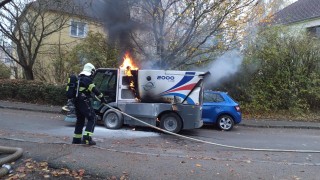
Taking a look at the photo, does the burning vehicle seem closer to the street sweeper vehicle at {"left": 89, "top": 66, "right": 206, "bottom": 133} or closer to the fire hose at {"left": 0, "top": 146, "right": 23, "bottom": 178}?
the street sweeper vehicle at {"left": 89, "top": 66, "right": 206, "bottom": 133}

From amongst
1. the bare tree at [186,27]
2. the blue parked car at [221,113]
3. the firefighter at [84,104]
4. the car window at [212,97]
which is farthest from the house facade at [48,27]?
the firefighter at [84,104]

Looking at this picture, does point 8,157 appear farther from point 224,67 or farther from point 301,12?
point 301,12

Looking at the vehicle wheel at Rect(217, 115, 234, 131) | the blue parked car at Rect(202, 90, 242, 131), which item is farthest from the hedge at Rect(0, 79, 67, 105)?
the vehicle wheel at Rect(217, 115, 234, 131)

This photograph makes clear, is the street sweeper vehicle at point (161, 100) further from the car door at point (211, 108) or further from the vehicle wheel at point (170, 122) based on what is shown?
the car door at point (211, 108)

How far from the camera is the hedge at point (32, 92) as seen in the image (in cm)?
1794

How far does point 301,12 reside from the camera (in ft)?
101

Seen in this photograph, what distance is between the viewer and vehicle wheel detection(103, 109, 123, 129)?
11.1 metres

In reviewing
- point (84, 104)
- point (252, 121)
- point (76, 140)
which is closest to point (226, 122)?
point (252, 121)

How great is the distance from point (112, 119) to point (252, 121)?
22.9 ft

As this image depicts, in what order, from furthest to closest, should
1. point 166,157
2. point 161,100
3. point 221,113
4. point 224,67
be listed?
point 224,67 → point 221,113 → point 161,100 → point 166,157

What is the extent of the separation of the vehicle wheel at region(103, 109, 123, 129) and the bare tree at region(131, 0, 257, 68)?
4.19 m

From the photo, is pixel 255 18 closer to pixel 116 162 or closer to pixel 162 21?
pixel 162 21

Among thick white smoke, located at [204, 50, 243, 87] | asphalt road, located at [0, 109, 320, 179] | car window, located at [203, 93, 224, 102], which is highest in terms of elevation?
thick white smoke, located at [204, 50, 243, 87]

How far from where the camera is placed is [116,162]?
20.3 feet
